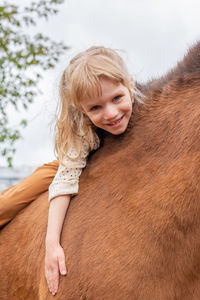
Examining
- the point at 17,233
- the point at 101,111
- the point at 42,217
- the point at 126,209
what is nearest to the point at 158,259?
the point at 126,209

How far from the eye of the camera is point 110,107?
2.24 m

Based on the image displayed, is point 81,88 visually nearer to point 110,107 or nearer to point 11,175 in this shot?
point 110,107

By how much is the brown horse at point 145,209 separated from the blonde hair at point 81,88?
0.15 meters

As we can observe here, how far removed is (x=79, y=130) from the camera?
2.51 metres

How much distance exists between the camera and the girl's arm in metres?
2.27

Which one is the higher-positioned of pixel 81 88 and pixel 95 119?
pixel 81 88

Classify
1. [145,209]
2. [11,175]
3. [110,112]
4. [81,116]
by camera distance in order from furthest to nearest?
[11,175] → [81,116] → [110,112] → [145,209]

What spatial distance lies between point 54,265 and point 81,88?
957mm

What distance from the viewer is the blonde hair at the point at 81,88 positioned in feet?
7.32

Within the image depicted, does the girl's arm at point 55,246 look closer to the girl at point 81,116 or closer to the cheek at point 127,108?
the girl at point 81,116

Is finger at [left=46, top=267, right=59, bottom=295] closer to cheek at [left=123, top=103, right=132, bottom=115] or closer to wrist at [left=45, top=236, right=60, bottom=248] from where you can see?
wrist at [left=45, top=236, right=60, bottom=248]

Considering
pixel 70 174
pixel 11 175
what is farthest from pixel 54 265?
pixel 11 175

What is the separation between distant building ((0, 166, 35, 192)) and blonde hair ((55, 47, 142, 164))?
1194 centimetres

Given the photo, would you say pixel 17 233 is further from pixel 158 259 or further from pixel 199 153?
pixel 199 153
